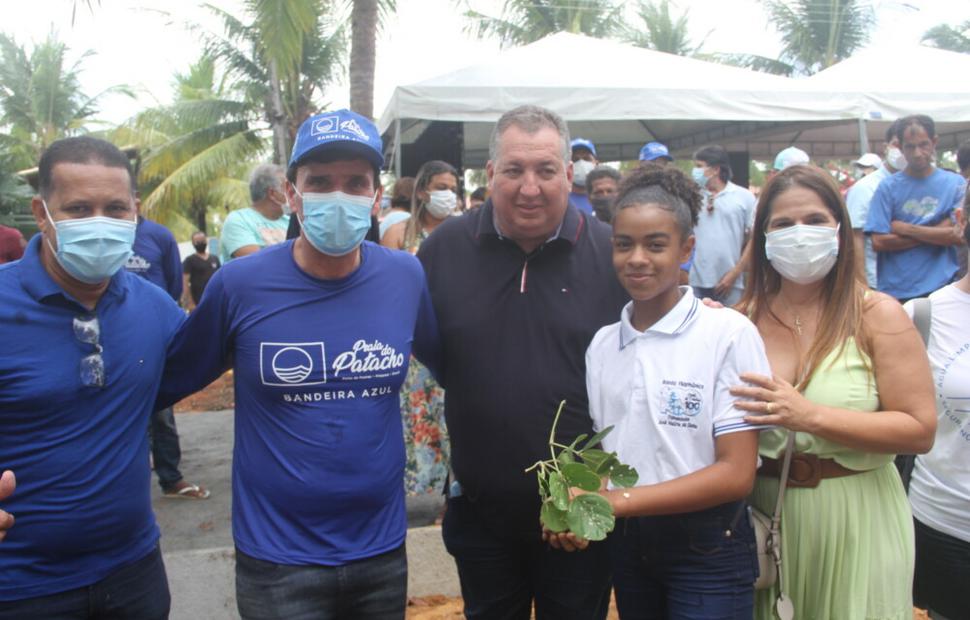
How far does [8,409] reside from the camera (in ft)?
6.73

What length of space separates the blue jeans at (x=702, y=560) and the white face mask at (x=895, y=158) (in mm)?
4719

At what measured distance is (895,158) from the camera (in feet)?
20.2

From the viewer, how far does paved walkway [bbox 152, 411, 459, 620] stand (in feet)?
13.6

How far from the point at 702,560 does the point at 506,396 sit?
2.64ft

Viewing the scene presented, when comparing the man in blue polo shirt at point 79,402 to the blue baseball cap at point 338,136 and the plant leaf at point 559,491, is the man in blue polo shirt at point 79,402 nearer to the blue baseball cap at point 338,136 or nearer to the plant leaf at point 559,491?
the blue baseball cap at point 338,136

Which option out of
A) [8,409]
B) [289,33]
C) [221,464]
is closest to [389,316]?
[8,409]

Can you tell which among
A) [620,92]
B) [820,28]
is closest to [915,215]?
[620,92]

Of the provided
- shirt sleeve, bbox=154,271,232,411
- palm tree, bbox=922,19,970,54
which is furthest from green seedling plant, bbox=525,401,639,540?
palm tree, bbox=922,19,970,54

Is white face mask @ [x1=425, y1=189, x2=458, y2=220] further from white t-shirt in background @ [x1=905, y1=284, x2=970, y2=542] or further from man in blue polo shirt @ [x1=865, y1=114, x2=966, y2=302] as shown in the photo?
white t-shirt in background @ [x1=905, y1=284, x2=970, y2=542]

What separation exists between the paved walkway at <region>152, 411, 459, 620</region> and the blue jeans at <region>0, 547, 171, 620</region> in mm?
1908

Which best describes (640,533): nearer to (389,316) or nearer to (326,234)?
(389,316)

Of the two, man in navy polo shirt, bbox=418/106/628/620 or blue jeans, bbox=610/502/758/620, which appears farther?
man in navy polo shirt, bbox=418/106/628/620

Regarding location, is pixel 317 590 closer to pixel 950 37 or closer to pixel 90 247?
pixel 90 247

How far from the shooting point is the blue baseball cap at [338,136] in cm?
231
